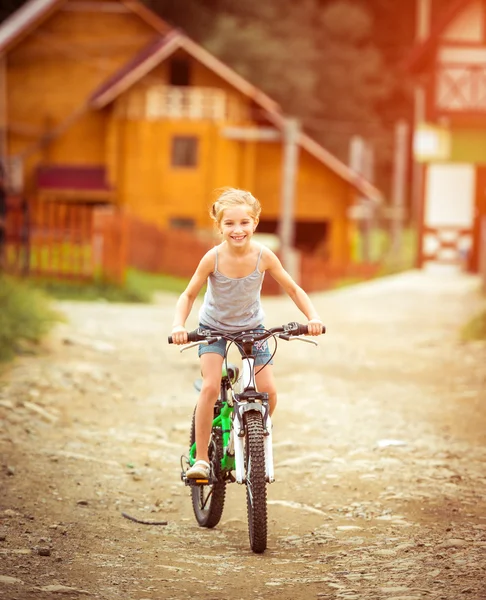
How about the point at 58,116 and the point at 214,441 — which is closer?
the point at 214,441

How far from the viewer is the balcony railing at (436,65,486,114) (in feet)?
86.1

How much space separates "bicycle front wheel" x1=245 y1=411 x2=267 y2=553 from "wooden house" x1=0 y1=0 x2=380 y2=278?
1076 inches

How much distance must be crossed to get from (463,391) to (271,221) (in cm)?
2612

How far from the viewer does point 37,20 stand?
3378 cm

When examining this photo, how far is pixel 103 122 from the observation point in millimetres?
34094

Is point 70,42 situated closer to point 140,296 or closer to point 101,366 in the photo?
point 140,296

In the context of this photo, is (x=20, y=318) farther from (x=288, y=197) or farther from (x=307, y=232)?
(x=307, y=232)

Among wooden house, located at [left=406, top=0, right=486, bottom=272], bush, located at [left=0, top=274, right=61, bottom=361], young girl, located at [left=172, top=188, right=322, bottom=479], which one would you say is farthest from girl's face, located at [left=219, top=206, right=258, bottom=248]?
wooden house, located at [left=406, top=0, right=486, bottom=272]

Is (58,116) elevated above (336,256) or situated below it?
above

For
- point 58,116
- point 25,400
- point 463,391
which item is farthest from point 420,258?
point 25,400

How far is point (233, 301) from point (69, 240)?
44.7ft

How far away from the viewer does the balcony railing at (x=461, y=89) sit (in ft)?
86.1

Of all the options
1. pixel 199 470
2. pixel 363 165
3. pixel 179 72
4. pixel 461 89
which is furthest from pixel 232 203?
pixel 363 165

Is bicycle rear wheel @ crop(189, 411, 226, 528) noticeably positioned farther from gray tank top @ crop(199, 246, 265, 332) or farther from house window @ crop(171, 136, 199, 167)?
house window @ crop(171, 136, 199, 167)
